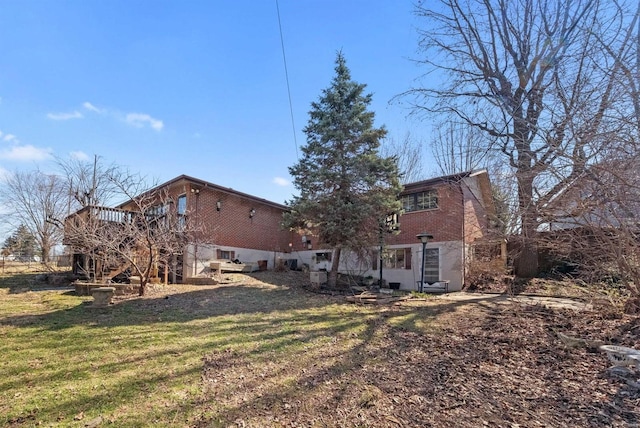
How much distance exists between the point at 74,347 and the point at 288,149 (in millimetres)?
11890

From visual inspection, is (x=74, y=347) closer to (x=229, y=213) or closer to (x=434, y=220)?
(x=229, y=213)

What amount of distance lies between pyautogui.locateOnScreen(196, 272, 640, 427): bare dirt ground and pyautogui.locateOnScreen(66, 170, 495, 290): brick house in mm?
7499

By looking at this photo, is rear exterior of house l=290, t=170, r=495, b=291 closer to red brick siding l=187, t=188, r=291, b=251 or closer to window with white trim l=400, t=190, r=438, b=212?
window with white trim l=400, t=190, r=438, b=212

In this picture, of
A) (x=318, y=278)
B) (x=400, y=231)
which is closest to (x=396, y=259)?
(x=400, y=231)

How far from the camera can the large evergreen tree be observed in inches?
498

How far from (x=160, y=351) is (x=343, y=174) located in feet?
29.4

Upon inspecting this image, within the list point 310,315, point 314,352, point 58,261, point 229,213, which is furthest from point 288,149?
point 58,261

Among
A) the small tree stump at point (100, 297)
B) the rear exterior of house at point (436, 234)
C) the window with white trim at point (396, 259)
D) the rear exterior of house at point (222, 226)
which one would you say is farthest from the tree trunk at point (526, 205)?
the small tree stump at point (100, 297)

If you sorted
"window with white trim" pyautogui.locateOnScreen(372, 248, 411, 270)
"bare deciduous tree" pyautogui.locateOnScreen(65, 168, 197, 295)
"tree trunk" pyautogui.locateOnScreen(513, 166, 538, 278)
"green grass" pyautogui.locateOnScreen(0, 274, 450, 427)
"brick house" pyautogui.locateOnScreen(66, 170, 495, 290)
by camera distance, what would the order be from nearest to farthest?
"green grass" pyautogui.locateOnScreen(0, 274, 450, 427) → "tree trunk" pyautogui.locateOnScreen(513, 166, 538, 278) → "bare deciduous tree" pyautogui.locateOnScreen(65, 168, 197, 295) → "brick house" pyautogui.locateOnScreen(66, 170, 495, 290) → "window with white trim" pyautogui.locateOnScreen(372, 248, 411, 270)

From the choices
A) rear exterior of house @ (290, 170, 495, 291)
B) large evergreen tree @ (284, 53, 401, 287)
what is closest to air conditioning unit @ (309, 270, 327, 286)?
large evergreen tree @ (284, 53, 401, 287)

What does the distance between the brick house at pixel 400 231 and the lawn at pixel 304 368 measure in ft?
19.9

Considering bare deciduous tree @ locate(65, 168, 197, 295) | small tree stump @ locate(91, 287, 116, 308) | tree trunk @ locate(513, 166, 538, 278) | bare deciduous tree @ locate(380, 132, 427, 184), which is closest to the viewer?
tree trunk @ locate(513, 166, 538, 278)

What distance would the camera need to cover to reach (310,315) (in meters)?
8.86

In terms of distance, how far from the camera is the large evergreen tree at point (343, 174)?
12.6 metres
